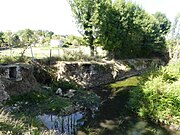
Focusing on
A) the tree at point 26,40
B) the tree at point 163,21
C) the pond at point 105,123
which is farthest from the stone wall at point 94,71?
the tree at point 163,21

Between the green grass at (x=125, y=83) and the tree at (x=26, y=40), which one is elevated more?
the tree at (x=26, y=40)

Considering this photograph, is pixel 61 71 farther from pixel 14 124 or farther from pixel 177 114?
pixel 14 124

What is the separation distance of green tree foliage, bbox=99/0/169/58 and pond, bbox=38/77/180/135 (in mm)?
18271

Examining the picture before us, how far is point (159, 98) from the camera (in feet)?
65.2

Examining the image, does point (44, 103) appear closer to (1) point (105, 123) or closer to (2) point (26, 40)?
(1) point (105, 123)

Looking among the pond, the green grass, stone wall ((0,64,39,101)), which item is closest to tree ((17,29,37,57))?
stone wall ((0,64,39,101))

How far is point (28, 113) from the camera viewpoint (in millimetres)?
19938

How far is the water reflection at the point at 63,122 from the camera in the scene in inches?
721

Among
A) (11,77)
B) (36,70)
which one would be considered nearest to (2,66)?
(11,77)

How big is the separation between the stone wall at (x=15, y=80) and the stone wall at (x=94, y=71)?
5.42 m

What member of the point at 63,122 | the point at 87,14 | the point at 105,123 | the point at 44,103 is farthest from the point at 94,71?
the point at 63,122

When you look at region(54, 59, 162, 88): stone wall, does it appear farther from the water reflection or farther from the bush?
the water reflection

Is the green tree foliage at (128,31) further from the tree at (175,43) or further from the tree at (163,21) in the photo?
the tree at (163,21)

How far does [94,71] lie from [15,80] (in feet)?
44.9
